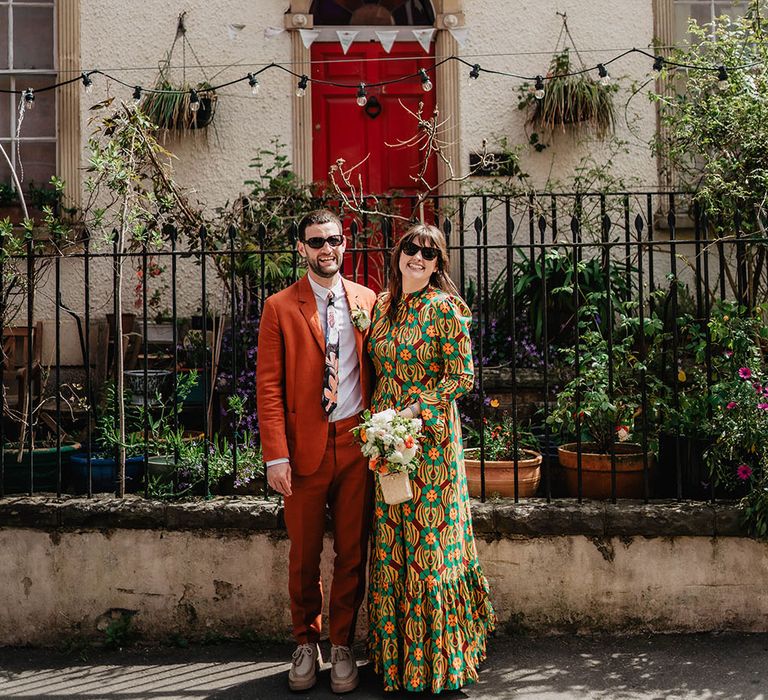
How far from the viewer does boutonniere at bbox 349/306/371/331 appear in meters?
3.87

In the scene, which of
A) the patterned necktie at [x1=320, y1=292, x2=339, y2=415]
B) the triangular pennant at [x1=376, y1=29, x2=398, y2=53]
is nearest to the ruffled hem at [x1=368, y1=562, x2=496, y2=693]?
the patterned necktie at [x1=320, y1=292, x2=339, y2=415]

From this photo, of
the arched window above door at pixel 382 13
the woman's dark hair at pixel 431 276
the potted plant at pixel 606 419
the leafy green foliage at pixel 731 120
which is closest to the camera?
the woman's dark hair at pixel 431 276

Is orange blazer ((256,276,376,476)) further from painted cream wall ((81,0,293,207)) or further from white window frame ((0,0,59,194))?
white window frame ((0,0,59,194))

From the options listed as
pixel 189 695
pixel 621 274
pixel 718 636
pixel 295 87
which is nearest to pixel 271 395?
pixel 189 695

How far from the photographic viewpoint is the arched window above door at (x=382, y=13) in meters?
7.96

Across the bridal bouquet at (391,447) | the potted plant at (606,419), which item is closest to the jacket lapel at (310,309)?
the bridal bouquet at (391,447)

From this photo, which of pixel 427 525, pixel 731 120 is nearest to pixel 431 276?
pixel 427 525

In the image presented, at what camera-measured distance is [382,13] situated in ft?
26.2

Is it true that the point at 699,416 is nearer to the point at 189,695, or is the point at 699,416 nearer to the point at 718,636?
the point at 718,636

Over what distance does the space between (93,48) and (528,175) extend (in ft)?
12.6

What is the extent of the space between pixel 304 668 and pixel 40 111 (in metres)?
5.92

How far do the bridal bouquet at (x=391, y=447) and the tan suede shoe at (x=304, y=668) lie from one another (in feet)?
2.64

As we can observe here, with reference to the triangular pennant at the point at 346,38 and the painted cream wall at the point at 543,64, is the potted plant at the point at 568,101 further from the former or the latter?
the triangular pennant at the point at 346,38

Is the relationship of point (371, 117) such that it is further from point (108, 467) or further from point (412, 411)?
point (412, 411)
